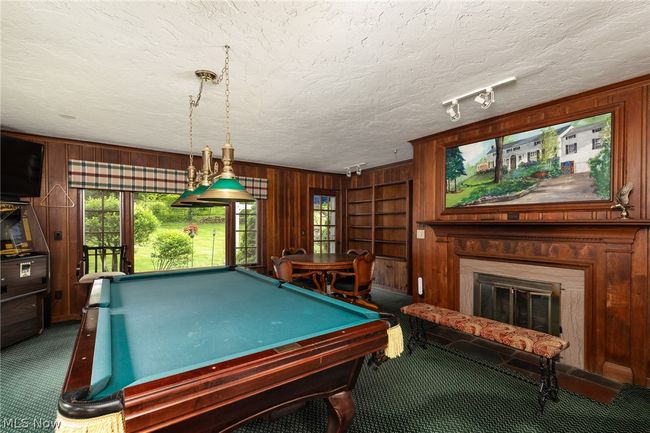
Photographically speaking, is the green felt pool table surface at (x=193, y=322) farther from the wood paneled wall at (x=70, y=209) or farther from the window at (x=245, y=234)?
the window at (x=245, y=234)

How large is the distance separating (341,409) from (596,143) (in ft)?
9.62

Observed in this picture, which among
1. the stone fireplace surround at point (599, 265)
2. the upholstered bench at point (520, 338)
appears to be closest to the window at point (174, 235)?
the upholstered bench at point (520, 338)

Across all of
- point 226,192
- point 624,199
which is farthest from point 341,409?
point 624,199

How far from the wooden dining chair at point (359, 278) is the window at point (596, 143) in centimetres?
241

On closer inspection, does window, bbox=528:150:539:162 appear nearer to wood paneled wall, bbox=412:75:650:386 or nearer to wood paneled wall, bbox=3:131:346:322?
wood paneled wall, bbox=412:75:650:386

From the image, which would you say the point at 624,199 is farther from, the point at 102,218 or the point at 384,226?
the point at 102,218

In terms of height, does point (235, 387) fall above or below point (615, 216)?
below

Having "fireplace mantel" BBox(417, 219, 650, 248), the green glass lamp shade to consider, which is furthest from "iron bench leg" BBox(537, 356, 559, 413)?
the green glass lamp shade

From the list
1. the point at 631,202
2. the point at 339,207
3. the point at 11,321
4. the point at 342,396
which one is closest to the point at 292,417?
the point at 342,396

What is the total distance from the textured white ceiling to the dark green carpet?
2411mm

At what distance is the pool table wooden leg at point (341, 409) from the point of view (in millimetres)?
1548

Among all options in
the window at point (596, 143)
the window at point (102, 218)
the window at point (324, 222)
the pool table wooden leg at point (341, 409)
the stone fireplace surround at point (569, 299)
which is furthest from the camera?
the window at point (324, 222)

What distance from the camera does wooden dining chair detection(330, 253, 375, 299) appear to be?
3727 mm

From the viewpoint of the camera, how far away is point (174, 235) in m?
5.95
